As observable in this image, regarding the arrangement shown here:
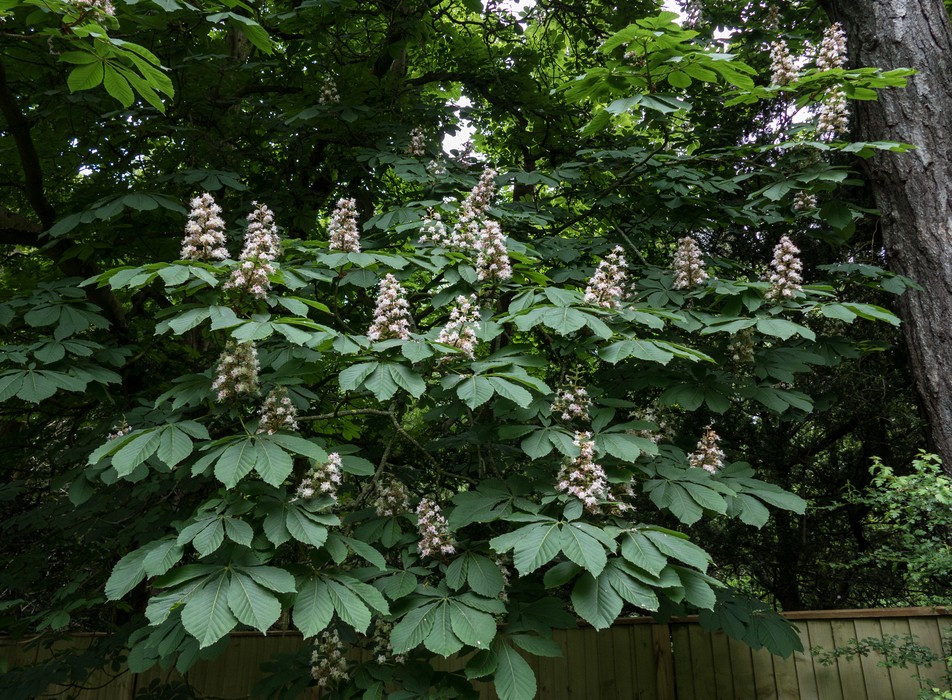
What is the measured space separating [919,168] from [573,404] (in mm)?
2540

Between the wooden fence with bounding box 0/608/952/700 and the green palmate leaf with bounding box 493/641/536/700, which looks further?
the wooden fence with bounding box 0/608/952/700

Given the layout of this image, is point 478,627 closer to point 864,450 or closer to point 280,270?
point 280,270

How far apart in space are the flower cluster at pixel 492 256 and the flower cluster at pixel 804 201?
5.82ft

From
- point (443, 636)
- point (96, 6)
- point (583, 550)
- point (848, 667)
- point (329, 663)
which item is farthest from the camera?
point (848, 667)

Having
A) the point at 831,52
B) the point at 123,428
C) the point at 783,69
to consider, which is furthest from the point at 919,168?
the point at 123,428

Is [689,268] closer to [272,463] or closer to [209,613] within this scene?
[272,463]

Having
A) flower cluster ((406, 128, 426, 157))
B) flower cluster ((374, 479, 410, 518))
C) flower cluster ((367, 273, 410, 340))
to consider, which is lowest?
flower cluster ((374, 479, 410, 518))

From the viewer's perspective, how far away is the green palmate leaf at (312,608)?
7.67ft

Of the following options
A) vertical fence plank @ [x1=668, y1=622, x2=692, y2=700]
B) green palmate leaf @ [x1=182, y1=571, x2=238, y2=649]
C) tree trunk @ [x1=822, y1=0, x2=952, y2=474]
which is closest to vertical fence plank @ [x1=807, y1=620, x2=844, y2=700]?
vertical fence plank @ [x1=668, y1=622, x2=692, y2=700]

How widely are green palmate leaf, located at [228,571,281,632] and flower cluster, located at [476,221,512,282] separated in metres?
1.64

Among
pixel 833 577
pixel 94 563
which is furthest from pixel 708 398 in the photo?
pixel 94 563

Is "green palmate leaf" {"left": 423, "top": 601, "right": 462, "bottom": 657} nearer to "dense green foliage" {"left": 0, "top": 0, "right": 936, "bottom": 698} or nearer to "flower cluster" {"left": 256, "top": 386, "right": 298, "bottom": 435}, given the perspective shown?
"dense green foliage" {"left": 0, "top": 0, "right": 936, "bottom": 698}

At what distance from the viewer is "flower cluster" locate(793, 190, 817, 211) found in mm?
3822

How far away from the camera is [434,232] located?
3.52 meters
